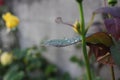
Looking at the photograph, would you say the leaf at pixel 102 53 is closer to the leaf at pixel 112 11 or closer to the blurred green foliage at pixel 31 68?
the leaf at pixel 112 11

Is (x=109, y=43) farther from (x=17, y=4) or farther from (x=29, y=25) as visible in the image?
(x=17, y=4)

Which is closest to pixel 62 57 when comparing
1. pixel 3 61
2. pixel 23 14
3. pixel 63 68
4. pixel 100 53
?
pixel 63 68

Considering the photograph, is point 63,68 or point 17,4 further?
point 17,4

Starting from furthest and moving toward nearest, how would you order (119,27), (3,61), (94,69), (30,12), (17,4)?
(17,4), (30,12), (3,61), (94,69), (119,27)

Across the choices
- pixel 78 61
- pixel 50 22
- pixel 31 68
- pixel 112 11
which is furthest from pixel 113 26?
pixel 50 22

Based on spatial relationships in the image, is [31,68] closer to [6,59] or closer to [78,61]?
[6,59]

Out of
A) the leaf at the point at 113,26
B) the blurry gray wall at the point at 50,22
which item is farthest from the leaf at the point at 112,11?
the blurry gray wall at the point at 50,22
